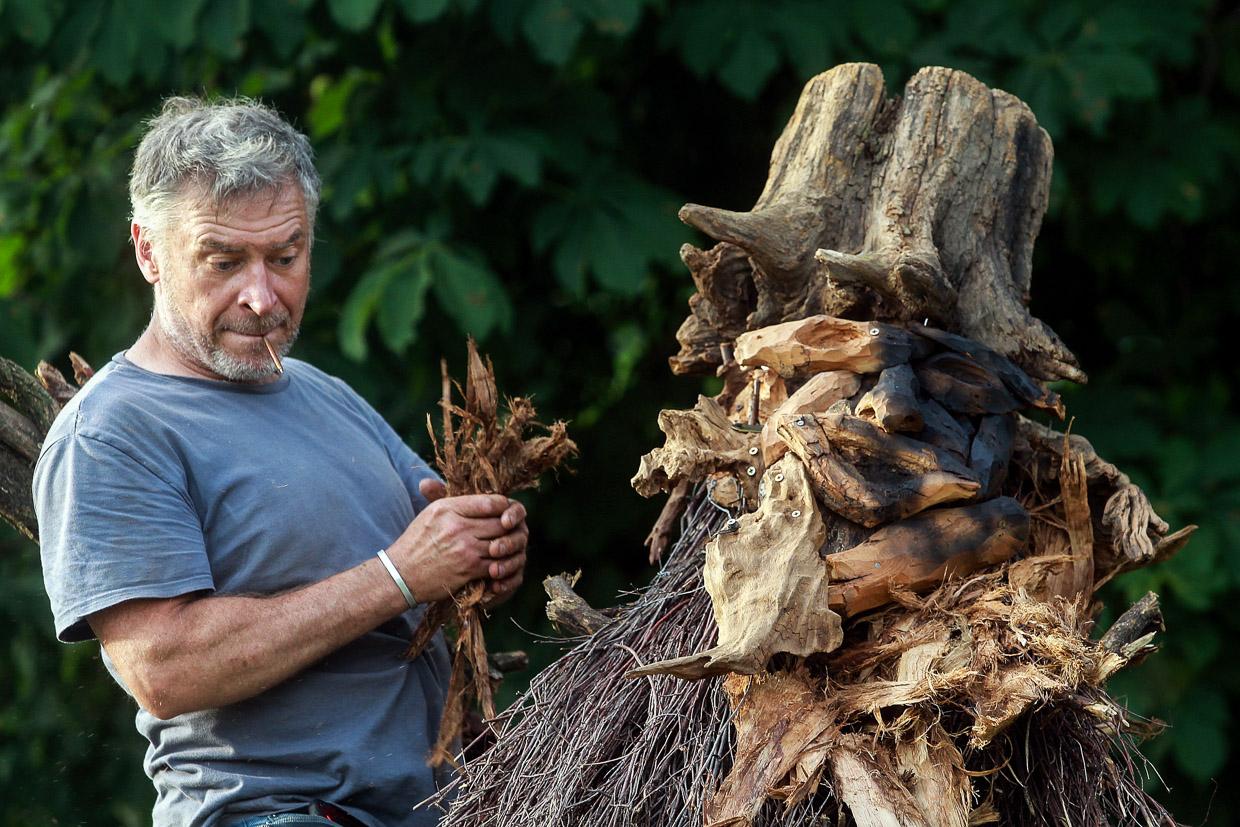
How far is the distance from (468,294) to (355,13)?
0.85m

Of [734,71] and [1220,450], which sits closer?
[734,71]

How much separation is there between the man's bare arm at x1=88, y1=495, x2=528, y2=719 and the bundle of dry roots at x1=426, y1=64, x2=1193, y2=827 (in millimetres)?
250

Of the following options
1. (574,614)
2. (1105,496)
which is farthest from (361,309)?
(1105,496)

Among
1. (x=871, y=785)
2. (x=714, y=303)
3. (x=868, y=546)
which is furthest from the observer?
(x=714, y=303)

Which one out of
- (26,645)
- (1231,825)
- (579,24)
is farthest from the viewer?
(1231,825)

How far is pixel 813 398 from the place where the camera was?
2.24m

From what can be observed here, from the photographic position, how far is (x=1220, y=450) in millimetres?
4473

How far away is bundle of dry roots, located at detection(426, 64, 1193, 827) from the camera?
192cm

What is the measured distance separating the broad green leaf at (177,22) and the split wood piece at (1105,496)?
8.84ft

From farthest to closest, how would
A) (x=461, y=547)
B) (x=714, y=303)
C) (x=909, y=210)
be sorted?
(x=714, y=303)
(x=909, y=210)
(x=461, y=547)

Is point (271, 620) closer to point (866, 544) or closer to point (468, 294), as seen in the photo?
point (866, 544)

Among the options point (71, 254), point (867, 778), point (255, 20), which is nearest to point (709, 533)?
point (867, 778)

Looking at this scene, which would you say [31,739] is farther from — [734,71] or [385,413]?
[734,71]

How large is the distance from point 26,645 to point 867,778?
3.81 m
